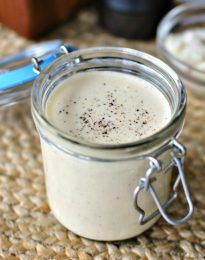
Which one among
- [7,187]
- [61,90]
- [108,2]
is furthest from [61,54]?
[108,2]

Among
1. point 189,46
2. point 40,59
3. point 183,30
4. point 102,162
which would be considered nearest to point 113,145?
point 102,162

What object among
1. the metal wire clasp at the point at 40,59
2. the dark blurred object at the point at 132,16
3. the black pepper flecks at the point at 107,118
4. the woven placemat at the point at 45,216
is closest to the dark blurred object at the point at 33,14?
the dark blurred object at the point at 132,16

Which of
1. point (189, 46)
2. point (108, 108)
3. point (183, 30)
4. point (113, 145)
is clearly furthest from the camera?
point (183, 30)

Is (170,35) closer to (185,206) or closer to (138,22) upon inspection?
(138,22)

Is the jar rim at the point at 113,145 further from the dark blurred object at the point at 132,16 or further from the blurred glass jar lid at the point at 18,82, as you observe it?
the dark blurred object at the point at 132,16

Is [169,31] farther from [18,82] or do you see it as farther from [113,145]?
[113,145]

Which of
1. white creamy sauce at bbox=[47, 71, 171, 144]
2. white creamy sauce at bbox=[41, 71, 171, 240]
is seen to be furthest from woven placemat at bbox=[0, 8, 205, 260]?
white creamy sauce at bbox=[47, 71, 171, 144]
